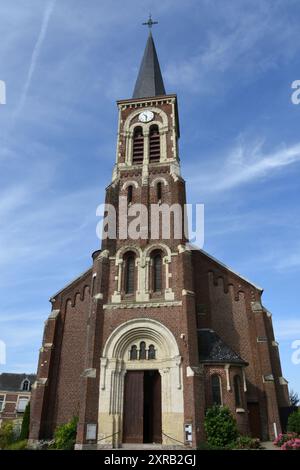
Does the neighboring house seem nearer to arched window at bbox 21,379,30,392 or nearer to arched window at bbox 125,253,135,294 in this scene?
arched window at bbox 21,379,30,392

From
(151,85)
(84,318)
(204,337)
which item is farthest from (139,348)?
(151,85)

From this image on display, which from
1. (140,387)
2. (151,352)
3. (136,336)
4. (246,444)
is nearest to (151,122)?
(136,336)

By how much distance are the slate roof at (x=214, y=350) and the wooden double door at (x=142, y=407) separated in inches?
120

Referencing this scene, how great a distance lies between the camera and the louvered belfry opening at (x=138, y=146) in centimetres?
2862

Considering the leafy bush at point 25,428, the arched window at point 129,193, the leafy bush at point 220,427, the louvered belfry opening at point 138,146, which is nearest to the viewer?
the leafy bush at point 220,427

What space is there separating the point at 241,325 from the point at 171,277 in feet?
19.8

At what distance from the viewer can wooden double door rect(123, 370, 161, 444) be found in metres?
19.3

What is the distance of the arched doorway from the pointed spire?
21.3 m

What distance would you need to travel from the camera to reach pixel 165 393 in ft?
63.9

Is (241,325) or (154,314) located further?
(241,325)

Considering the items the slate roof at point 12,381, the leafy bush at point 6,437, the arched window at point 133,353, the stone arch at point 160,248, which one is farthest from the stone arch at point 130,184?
the slate roof at point 12,381

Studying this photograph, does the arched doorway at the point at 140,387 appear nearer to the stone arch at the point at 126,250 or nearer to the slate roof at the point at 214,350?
the slate roof at the point at 214,350

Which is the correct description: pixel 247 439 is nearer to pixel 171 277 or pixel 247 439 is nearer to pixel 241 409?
pixel 241 409
